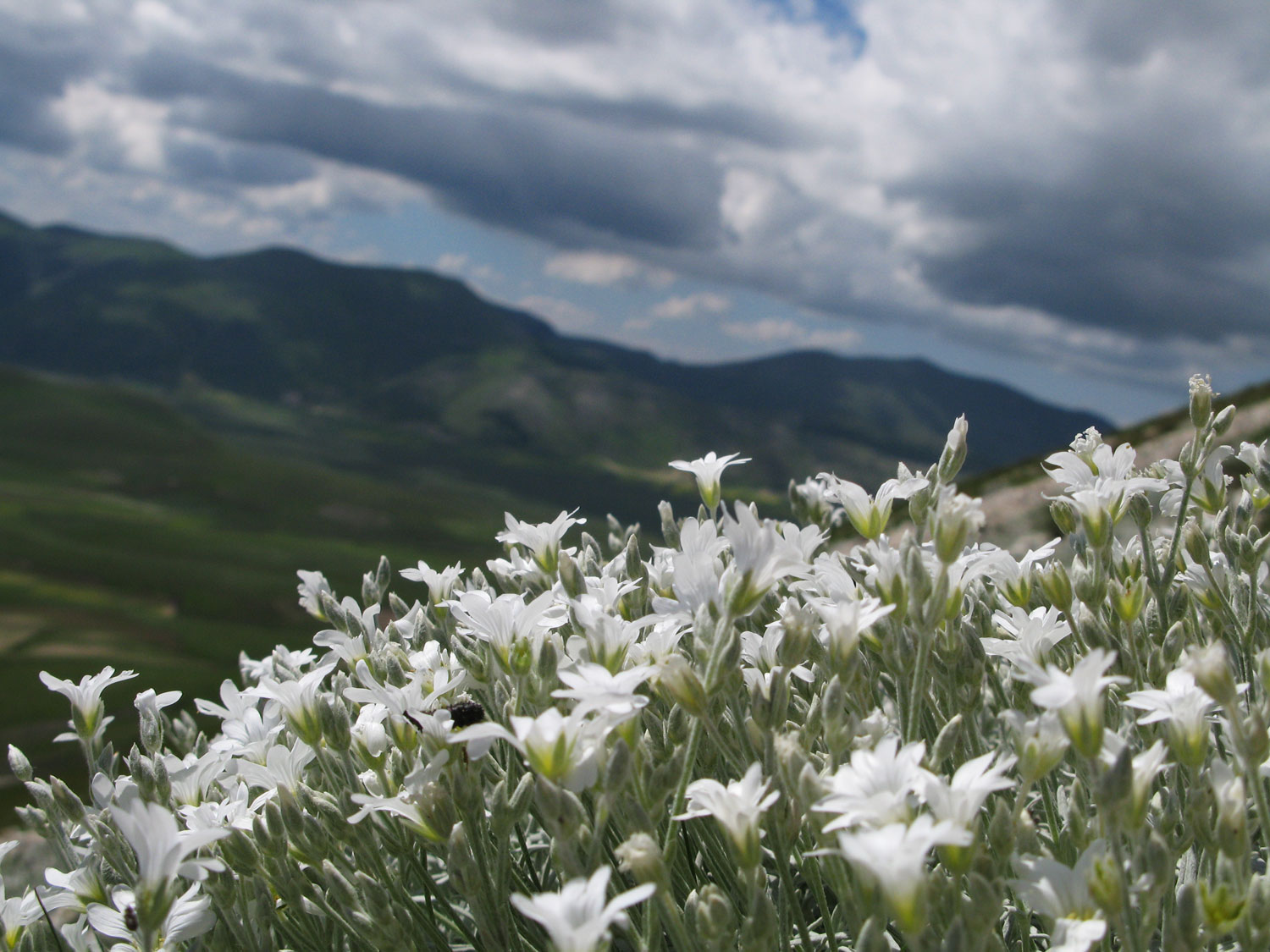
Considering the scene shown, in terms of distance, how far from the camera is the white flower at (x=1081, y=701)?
1.78 m

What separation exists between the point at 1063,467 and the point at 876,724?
1196 mm

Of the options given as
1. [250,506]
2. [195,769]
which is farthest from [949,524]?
[250,506]

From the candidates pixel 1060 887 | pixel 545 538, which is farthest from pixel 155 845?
pixel 1060 887

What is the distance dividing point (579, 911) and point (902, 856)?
603 millimetres

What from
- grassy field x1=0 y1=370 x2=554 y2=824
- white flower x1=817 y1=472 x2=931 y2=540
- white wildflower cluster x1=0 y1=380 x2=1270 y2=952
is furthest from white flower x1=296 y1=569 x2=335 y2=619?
grassy field x1=0 y1=370 x2=554 y2=824

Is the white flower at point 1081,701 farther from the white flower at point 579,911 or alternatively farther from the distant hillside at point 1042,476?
the distant hillside at point 1042,476

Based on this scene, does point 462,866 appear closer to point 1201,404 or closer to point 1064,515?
point 1064,515

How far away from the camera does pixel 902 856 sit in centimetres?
164

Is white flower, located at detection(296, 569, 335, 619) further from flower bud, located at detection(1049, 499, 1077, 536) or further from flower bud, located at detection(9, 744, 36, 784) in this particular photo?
flower bud, located at detection(1049, 499, 1077, 536)

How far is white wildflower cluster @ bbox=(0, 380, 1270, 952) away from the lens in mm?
1824

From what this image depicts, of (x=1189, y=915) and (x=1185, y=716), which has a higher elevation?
(x=1185, y=716)

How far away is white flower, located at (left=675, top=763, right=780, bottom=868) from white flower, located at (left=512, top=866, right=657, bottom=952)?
0.83ft

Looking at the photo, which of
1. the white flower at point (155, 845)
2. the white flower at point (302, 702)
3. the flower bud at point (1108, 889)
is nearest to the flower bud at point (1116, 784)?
the flower bud at point (1108, 889)

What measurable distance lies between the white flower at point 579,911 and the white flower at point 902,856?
0.39m
